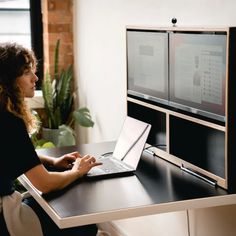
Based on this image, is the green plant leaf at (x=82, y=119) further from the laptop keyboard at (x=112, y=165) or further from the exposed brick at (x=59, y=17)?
the laptop keyboard at (x=112, y=165)

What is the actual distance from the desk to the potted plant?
191cm

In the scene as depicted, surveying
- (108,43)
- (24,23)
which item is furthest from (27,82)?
(24,23)

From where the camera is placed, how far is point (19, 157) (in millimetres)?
2416

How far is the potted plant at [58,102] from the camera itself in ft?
15.1

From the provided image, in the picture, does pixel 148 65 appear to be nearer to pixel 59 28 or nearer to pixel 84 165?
pixel 84 165

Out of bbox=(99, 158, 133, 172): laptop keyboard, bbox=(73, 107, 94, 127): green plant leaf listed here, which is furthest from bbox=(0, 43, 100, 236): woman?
bbox=(73, 107, 94, 127): green plant leaf

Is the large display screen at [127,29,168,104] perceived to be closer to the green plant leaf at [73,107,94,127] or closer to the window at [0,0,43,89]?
the green plant leaf at [73,107,94,127]

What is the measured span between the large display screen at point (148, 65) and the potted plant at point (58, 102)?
52.4 inches

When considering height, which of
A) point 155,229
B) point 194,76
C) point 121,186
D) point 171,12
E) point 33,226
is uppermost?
point 171,12

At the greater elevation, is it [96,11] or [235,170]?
[96,11]

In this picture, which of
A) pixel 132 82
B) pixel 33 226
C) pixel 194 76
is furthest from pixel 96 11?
pixel 33 226

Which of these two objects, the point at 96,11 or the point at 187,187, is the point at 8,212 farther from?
the point at 96,11

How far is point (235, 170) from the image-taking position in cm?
239

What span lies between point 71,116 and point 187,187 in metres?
2.49
